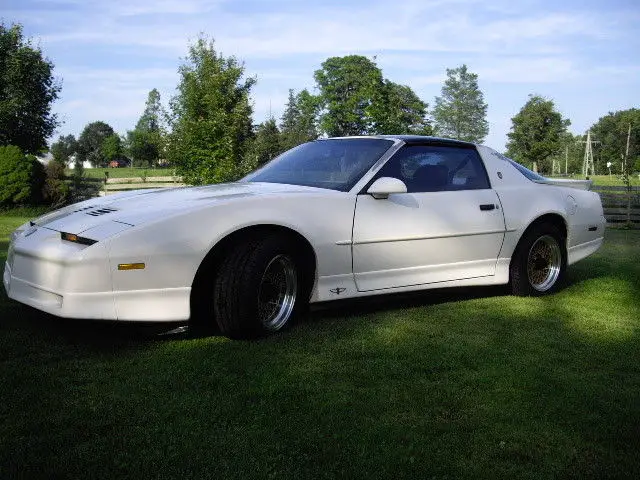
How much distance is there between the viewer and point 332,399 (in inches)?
126

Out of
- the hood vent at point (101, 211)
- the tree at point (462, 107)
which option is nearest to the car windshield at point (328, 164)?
the hood vent at point (101, 211)

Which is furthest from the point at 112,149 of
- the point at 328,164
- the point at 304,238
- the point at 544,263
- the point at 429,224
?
the point at 304,238

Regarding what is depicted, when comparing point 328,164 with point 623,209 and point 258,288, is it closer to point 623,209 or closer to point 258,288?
point 258,288

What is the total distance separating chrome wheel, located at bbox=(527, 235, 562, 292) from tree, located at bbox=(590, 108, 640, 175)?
95.7 meters

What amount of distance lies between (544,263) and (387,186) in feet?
7.46

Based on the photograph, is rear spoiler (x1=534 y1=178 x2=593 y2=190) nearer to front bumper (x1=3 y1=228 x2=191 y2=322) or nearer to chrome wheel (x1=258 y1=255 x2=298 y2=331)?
chrome wheel (x1=258 y1=255 x2=298 y2=331)

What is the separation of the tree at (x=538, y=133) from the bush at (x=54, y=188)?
5762cm

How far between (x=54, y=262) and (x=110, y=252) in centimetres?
37

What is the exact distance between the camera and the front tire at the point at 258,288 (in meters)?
4.12

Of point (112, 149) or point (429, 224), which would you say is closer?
point (429, 224)

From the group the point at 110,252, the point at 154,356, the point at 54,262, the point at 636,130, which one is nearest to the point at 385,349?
the point at 154,356

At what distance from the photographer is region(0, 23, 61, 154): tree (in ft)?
121

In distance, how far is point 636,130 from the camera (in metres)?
104

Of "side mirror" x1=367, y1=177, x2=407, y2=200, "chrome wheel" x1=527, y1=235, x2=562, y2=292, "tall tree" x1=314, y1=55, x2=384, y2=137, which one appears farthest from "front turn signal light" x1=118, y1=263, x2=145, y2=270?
"tall tree" x1=314, y1=55, x2=384, y2=137
